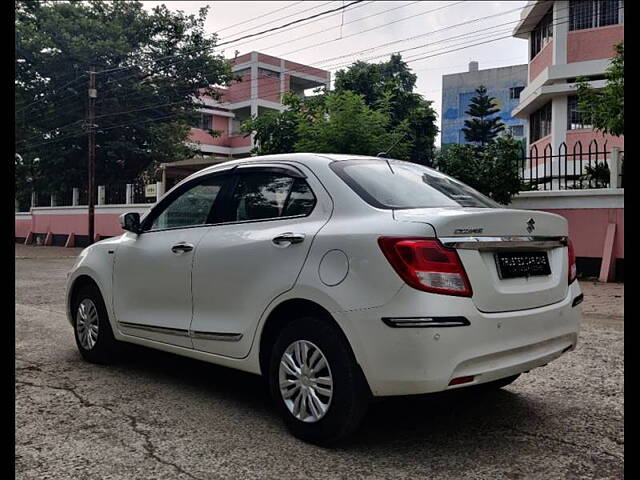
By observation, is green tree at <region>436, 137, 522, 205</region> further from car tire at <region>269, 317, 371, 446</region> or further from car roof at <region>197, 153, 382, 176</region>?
car tire at <region>269, 317, 371, 446</region>

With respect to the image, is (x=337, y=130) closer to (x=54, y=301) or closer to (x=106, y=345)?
(x=54, y=301)

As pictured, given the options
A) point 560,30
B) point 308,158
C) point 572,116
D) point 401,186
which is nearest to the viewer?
point 401,186

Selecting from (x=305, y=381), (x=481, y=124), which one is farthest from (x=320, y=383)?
(x=481, y=124)

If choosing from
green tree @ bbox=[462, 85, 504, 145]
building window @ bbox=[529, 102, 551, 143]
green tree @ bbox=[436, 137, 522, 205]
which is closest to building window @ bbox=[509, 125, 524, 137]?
green tree @ bbox=[462, 85, 504, 145]

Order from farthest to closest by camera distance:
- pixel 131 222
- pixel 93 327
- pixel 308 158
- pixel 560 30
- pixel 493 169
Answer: pixel 560 30
pixel 493 169
pixel 93 327
pixel 131 222
pixel 308 158

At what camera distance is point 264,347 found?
3.75 meters

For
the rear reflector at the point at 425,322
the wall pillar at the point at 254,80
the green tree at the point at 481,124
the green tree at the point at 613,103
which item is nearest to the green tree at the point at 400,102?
the green tree at the point at 613,103

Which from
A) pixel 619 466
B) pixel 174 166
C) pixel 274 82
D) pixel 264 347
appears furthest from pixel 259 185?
pixel 274 82

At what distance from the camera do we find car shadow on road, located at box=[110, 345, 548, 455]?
3.52 meters

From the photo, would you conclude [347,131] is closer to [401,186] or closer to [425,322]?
[401,186]

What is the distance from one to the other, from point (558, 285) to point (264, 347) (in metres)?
1.82

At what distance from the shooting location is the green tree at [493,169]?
39.0ft

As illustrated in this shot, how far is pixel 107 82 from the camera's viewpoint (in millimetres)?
27719

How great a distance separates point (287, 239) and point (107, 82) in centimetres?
2684
